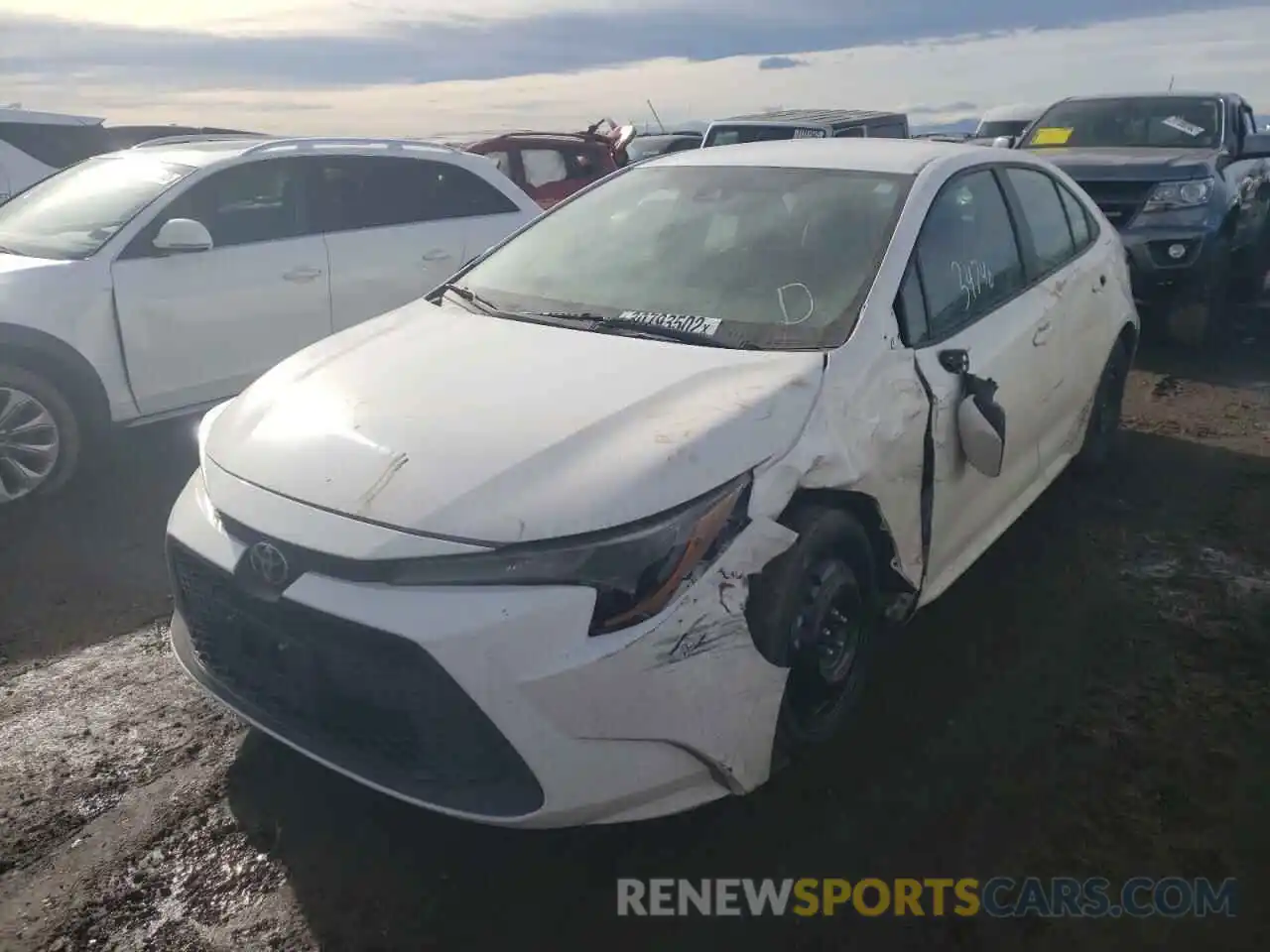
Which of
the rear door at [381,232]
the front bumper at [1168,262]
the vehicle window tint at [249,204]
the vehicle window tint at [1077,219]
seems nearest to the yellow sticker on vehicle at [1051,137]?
the front bumper at [1168,262]

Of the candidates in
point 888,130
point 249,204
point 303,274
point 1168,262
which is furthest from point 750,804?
point 888,130

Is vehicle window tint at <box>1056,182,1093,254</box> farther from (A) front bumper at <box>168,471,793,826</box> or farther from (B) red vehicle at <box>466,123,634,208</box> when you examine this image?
(B) red vehicle at <box>466,123,634,208</box>

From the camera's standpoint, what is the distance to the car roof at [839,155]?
3.65 m

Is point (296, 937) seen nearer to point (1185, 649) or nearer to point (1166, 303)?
point (1185, 649)

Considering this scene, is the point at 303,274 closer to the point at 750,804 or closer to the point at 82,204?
the point at 82,204

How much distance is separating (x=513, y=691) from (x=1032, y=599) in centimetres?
244

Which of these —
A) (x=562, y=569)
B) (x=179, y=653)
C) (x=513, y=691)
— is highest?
(x=562, y=569)

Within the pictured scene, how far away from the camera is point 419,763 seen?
7.60 feet

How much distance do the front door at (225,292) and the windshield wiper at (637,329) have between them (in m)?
2.73

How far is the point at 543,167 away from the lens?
12.2m

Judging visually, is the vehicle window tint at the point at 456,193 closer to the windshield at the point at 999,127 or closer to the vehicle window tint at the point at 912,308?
the vehicle window tint at the point at 912,308

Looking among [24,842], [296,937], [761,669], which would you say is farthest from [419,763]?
[24,842]

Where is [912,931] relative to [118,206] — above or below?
below

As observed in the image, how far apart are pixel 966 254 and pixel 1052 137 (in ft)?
21.6
